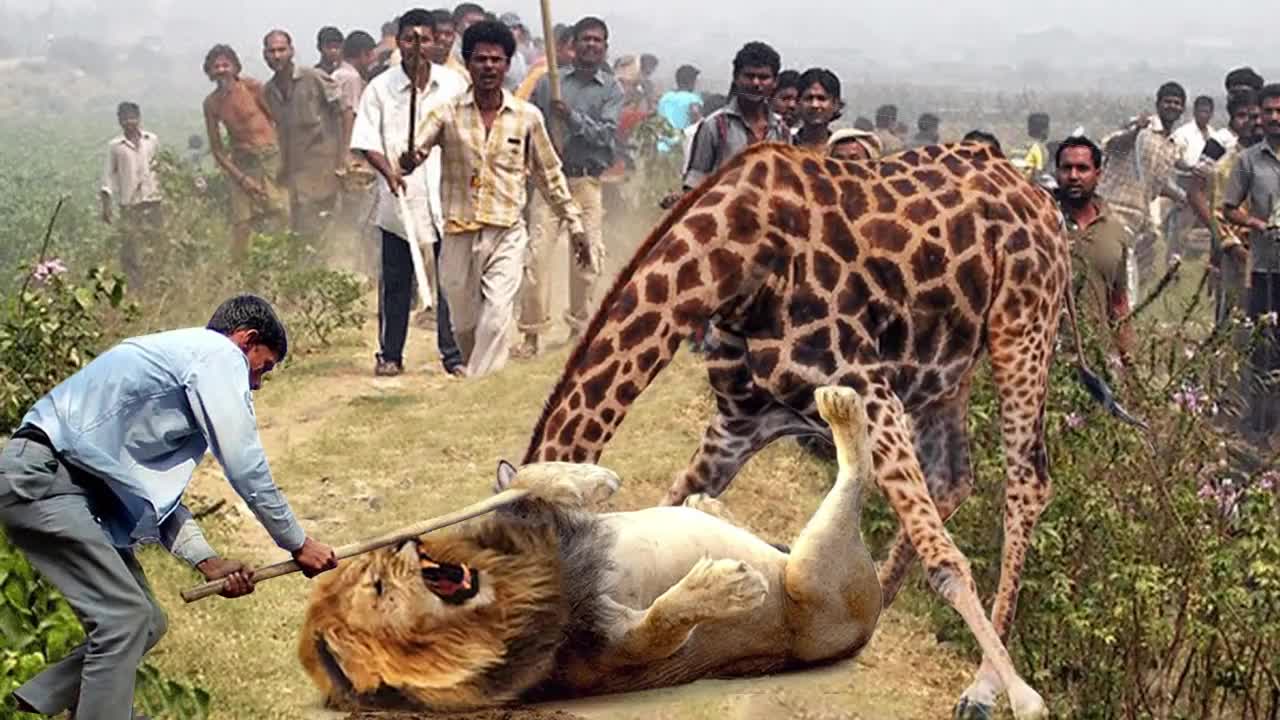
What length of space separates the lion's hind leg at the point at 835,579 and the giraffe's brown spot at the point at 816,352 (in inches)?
41.4

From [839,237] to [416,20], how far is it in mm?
6554

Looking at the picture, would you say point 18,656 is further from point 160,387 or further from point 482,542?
point 482,542

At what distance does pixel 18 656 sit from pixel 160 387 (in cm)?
135

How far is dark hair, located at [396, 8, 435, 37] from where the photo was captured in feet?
42.7

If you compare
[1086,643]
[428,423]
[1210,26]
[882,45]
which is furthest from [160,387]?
[1210,26]

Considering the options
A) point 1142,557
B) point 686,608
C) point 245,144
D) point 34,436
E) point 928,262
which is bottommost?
point 1142,557

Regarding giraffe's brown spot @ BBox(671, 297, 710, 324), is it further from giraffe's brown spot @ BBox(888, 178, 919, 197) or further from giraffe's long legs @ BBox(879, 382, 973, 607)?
giraffe's long legs @ BBox(879, 382, 973, 607)

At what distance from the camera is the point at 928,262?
24.0 feet

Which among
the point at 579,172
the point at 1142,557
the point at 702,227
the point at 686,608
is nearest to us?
the point at 686,608

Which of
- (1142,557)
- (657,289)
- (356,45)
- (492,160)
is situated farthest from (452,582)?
(356,45)

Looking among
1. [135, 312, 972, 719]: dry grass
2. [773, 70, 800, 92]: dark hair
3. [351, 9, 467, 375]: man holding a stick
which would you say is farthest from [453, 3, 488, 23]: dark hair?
[773, 70, 800, 92]: dark hair

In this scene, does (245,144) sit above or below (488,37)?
below

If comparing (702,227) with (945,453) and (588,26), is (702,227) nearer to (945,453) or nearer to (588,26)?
(945,453)

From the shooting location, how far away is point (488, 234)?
11.3 metres
